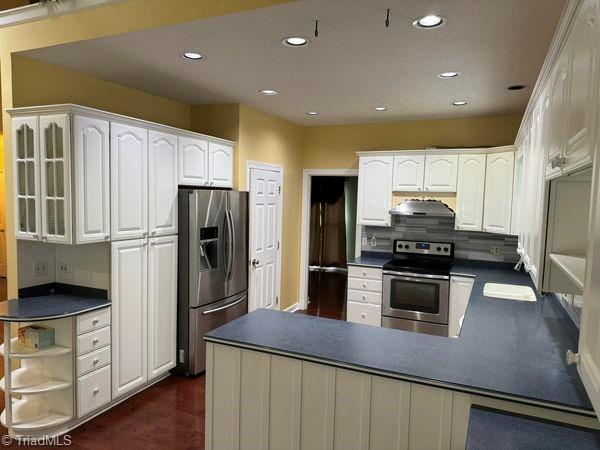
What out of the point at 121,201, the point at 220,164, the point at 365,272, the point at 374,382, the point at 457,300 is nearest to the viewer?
the point at 374,382

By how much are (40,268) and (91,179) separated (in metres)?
0.90

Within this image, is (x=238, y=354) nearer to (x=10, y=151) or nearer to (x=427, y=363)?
(x=427, y=363)

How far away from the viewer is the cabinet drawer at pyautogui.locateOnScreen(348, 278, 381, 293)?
4.61 m

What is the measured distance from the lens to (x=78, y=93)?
3.32 metres

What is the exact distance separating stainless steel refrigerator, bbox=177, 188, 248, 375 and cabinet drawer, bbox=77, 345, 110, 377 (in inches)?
29.9

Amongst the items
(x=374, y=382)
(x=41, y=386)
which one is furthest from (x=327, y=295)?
(x=374, y=382)

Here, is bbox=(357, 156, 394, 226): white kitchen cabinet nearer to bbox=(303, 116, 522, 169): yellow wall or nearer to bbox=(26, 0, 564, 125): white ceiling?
bbox=(303, 116, 522, 169): yellow wall

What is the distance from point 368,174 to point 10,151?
11.4 feet

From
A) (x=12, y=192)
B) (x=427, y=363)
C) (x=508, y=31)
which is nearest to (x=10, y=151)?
(x=12, y=192)

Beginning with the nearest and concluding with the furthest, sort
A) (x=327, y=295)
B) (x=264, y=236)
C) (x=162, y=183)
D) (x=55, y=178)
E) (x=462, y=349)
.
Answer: (x=462, y=349)
(x=55, y=178)
(x=162, y=183)
(x=264, y=236)
(x=327, y=295)

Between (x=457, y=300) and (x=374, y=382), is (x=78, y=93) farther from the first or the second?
(x=457, y=300)

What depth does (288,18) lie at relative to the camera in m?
2.20

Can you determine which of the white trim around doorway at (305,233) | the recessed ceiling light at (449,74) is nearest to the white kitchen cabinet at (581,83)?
the recessed ceiling light at (449,74)

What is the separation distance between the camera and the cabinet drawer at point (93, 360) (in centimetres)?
283
